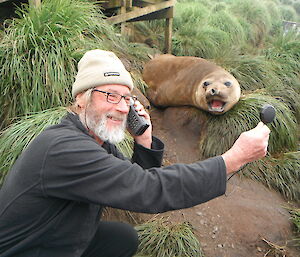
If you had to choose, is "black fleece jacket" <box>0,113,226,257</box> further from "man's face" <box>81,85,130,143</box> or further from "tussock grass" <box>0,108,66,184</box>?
"tussock grass" <box>0,108,66,184</box>

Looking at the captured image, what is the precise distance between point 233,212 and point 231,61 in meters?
3.45

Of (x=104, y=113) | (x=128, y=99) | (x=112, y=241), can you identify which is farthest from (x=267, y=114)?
(x=112, y=241)

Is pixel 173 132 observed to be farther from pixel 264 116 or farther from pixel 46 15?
pixel 264 116

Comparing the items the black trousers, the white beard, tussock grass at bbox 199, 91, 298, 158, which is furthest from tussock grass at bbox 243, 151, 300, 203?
the white beard

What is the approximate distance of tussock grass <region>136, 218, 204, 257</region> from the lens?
9.86 ft

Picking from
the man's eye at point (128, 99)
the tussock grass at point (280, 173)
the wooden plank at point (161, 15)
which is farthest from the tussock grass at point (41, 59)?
the wooden plank at point (161, 15)

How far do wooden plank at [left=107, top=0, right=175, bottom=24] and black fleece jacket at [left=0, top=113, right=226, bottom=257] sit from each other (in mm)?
4831

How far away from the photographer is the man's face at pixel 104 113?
1.84 meters

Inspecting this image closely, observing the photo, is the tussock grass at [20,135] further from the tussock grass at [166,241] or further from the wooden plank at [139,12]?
the wooden plank at [139,12]

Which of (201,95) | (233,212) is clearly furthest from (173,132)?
(233,212)

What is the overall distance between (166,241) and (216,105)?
2.11 metres

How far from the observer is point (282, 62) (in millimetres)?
7289

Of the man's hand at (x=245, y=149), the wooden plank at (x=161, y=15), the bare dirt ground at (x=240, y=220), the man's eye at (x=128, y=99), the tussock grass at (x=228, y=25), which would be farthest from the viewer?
the tussock grass at (x=228, y=25)

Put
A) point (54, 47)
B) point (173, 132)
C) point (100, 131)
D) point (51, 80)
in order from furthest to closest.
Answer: point (173, 132), point (54, 47), point (51, 80), point (100, 131)
